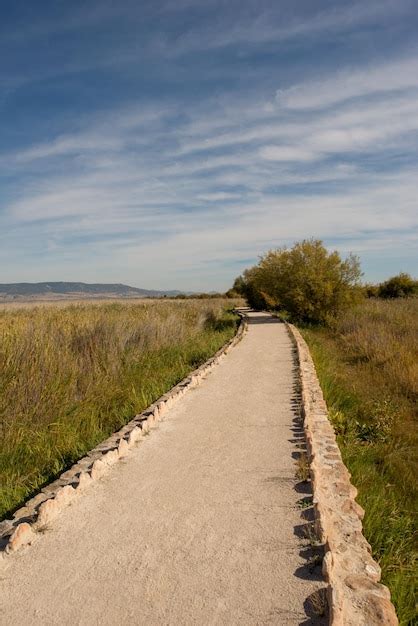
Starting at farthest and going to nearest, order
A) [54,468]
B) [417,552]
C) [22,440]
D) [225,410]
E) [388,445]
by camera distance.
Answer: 1. [225,410]
2. [388,445]
3. [22,440]
4. [54,468]
5. [417,552]

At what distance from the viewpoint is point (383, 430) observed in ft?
25.0

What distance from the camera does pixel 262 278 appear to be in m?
28.5

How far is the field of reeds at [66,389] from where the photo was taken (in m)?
5.71

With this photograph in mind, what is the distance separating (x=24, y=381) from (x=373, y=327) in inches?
561

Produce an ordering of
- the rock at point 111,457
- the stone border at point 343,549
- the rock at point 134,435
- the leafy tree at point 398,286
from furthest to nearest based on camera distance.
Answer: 1. the leafy tree at point 398,286
2. the rock at point 134,435
3. the rock at point 111,457
4. the stone border at point 343,549

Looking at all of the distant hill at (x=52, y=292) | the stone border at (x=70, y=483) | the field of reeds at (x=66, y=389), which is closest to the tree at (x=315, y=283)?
the field of reeds at (x=66, y=389)

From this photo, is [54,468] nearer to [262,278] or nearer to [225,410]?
[225,410]

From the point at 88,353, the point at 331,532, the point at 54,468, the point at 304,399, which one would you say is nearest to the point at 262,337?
the point at 88,353

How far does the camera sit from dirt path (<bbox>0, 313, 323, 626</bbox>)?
2.96 metres

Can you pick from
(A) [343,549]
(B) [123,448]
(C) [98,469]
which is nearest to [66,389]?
(B) [123,448]

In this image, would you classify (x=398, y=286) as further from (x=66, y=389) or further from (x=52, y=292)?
(x=52, y=292)

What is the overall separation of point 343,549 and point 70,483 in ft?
8.36

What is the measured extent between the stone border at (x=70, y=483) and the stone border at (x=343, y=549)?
2107 mm

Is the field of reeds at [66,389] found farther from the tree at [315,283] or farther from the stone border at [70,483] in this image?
the tree at [315,283]
